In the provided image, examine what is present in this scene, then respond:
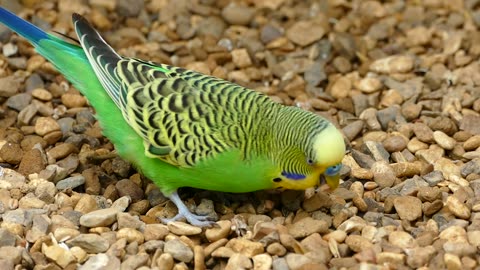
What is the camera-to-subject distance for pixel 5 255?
4.51m

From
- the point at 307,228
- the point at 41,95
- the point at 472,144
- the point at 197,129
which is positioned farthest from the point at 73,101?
the point at 472,144

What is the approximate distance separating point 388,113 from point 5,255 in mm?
3125

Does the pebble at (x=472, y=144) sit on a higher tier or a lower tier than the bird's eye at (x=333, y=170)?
lower

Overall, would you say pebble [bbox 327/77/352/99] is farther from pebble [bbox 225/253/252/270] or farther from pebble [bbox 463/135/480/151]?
pebble [bbox 225/253/252/270]

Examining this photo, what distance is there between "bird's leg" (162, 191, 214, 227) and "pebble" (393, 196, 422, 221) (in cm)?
119

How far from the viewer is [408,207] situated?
16.8 ft

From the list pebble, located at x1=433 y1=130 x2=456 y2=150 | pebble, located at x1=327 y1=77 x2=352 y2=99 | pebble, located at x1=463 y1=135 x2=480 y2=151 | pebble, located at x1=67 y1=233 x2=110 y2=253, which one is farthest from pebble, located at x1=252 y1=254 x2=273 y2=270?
pebble, located at x1=327 y1=77 x2=352 y2=99

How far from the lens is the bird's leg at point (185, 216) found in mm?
5008

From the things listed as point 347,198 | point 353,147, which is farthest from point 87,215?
point 353,147

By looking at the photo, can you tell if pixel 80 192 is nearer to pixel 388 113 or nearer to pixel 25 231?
pixel 25 231

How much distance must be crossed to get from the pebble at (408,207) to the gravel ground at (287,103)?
11mm

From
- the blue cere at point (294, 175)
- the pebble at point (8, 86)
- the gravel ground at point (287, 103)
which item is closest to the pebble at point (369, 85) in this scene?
the gravel ground at point (287, 103)

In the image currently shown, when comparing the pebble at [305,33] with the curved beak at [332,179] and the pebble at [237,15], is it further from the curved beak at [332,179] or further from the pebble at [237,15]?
the curved beak at [332,179]

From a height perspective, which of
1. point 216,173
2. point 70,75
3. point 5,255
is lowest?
point 5,255
